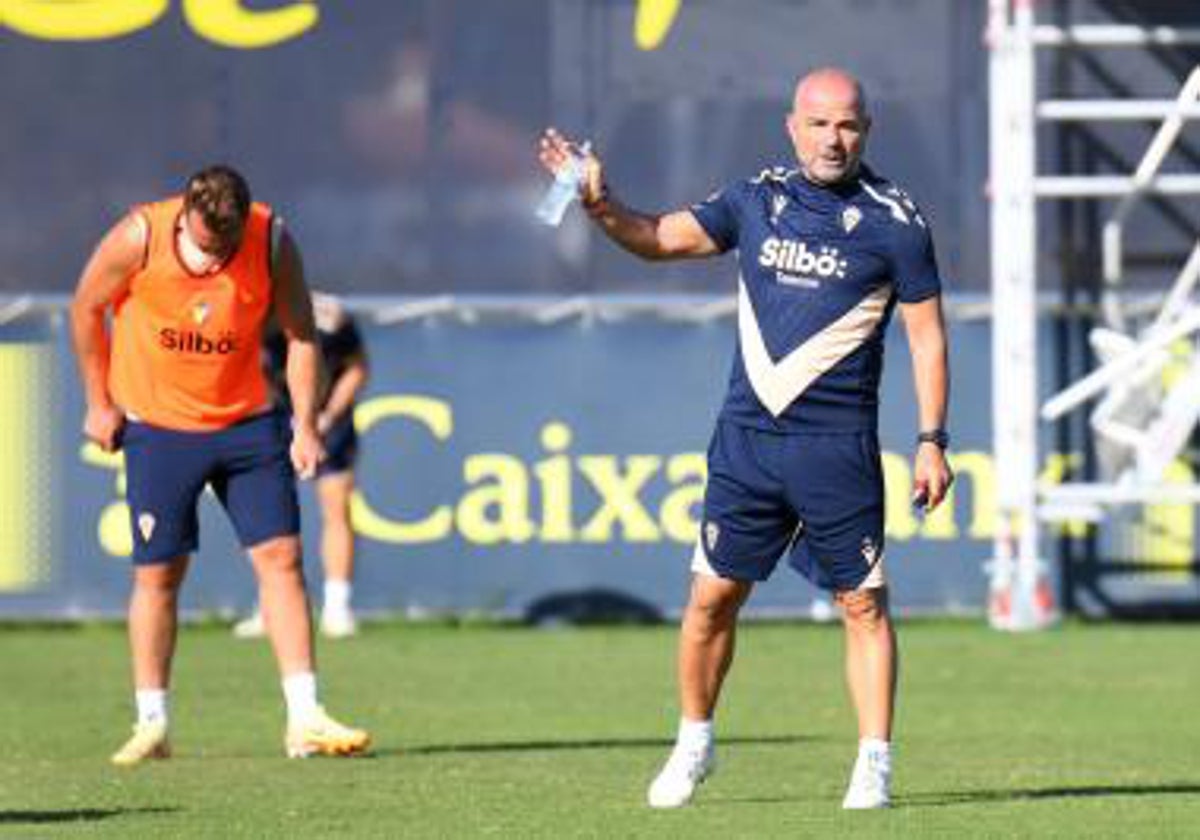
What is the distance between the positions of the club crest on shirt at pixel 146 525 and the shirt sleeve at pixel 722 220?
2956 mm

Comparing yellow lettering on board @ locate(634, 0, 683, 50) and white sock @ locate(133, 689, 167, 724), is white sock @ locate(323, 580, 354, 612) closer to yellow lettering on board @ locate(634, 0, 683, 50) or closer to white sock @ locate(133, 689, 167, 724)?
yellow lettering on board @ locate(634, 0, 683, 50)

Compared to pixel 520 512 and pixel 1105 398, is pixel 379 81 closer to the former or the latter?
pixel 520 512

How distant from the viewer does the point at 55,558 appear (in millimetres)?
21062

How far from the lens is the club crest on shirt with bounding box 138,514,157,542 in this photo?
13.2 metres

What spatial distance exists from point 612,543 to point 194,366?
833cm

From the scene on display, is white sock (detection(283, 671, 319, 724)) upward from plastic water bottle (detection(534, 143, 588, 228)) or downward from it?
downward

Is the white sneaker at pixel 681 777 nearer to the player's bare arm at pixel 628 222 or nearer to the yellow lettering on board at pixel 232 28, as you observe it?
the player's bare arm at pixel 628 222

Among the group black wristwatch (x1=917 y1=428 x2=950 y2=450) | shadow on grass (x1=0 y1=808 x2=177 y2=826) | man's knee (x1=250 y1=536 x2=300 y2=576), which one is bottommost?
shadow on grass (x1=0 y1=808 x2=177 y2=826)

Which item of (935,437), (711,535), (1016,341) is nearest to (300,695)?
(711,535)

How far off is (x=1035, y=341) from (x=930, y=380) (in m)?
10.2

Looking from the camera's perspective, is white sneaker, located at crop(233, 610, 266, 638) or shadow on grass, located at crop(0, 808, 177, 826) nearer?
shadow on grass, located at crop(0, 808, 177, 826)

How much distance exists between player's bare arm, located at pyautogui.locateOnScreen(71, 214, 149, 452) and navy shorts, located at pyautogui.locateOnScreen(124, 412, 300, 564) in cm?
16

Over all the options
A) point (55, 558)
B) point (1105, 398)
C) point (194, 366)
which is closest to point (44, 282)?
point (55, 558)

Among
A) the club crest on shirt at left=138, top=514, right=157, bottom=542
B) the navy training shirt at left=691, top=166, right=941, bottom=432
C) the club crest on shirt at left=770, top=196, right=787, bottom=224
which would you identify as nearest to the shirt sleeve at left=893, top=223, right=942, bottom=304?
the navy training shirt at left=691, top=166, right=941, bottom=432
